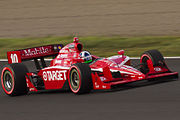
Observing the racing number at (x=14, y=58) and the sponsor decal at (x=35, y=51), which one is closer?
the racing number at (x=14, y=58)

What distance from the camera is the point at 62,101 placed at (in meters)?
8.66

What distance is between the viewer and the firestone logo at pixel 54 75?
9630mm

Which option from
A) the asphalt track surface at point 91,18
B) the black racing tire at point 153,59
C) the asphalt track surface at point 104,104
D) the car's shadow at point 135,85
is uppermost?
the asphalt track surface at point 91,18

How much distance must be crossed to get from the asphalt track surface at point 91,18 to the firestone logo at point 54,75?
1003cm

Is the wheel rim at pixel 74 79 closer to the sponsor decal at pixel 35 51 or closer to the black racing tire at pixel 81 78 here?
the black racing tire at pixel 81 78

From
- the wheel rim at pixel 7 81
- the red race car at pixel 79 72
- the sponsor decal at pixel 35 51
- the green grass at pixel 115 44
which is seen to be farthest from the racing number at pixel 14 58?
the green grass at pixel 115 44

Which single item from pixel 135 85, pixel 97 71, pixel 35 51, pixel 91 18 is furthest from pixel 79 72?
pixel 91 18

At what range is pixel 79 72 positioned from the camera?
29.0 feet

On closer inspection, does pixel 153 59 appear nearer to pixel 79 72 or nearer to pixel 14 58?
pixel 79 72

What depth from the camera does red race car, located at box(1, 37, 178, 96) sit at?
29.4ft

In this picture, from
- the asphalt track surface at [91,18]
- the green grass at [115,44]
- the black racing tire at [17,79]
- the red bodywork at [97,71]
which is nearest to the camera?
the red bodywork at [97,71]

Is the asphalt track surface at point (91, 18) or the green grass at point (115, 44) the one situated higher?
the asphalt track surface at point (91, 18)

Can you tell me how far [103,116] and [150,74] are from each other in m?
3.27

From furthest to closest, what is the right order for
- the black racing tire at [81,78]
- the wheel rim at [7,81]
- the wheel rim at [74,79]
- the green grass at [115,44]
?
the green grass at [115,44] < the wheel rim at [7,81] < the wheel rim at [74,79] < the black racing tire at [81,78]
